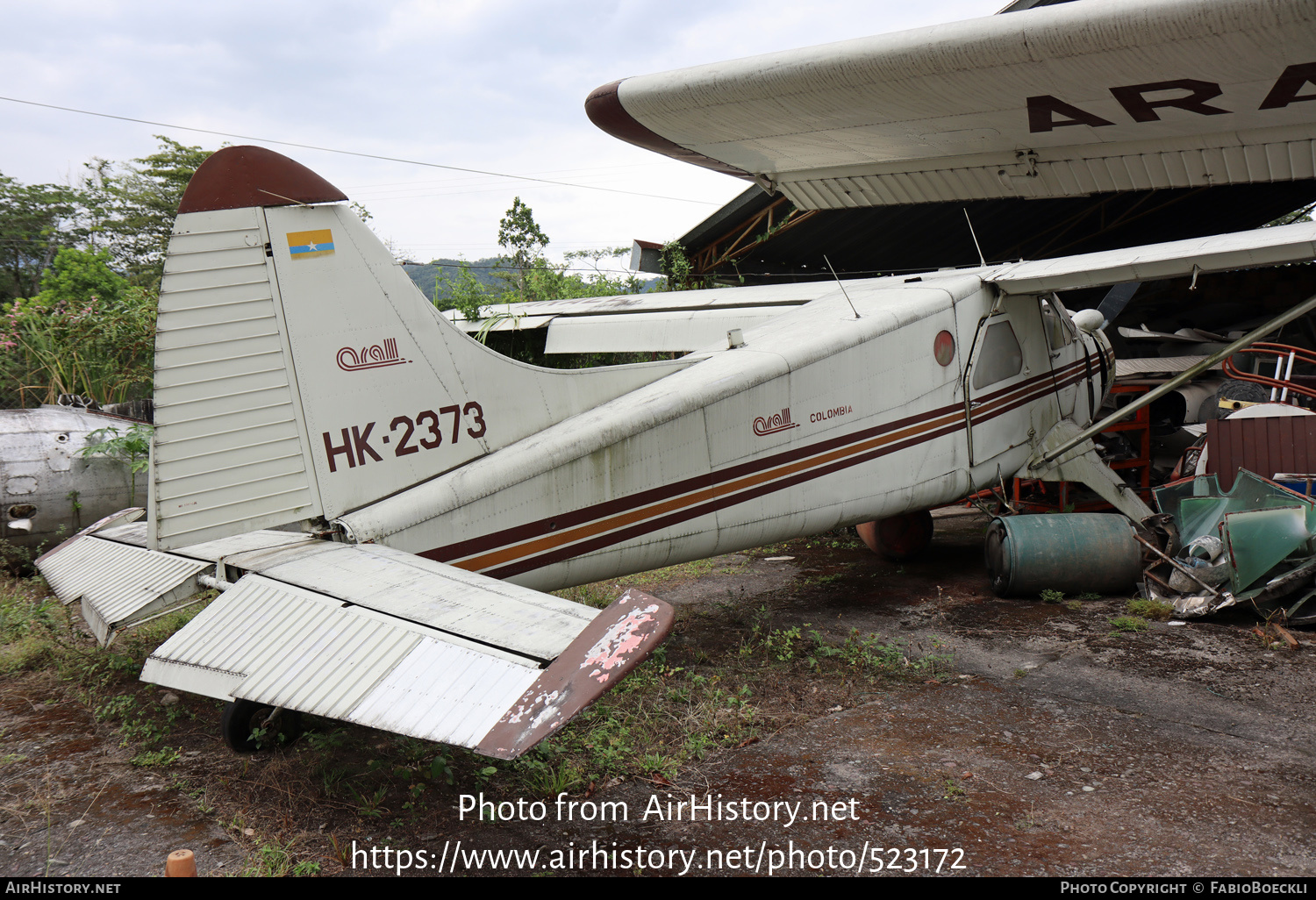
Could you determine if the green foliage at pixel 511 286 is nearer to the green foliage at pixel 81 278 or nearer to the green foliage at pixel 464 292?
the green foliage at pixel 464 292

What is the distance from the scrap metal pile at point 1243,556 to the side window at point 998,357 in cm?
193

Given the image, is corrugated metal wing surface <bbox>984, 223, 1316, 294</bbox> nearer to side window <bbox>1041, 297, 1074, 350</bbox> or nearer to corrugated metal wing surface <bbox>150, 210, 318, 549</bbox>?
side window <bbox>1041, 297, 1074, 350</bbox>

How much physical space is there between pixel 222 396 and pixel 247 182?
109 cm

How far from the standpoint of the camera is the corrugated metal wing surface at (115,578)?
415cm

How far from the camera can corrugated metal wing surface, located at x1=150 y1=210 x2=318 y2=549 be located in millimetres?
4016

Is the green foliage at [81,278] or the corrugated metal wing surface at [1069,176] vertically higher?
the green foliage at [81,278]

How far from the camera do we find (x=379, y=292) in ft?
14.8

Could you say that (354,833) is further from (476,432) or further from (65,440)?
(65,440)

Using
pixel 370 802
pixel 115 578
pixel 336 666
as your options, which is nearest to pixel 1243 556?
pixel 370 802

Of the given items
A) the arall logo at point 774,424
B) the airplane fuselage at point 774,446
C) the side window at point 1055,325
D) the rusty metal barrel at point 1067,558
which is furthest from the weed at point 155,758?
the side window at point 1055,325

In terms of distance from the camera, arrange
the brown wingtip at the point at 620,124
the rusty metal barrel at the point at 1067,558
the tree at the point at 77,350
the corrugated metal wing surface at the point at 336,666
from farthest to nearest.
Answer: the tree at the point at 77,350
the brown wingtip at the point at 620,124
the rusty metal barrel at the point at 1067,558
the corrugated metal wing surface at the point at 336,666

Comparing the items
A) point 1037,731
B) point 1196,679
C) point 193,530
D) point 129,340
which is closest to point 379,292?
point 193,530

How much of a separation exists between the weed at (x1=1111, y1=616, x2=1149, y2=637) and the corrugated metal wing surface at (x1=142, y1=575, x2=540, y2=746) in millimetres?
5545

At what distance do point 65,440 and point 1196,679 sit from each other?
33.4ft
